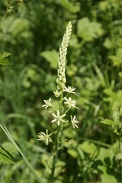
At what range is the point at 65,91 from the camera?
2629mm

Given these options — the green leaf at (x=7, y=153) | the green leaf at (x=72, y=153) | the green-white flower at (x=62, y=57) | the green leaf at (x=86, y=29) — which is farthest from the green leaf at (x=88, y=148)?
the green leaf at (x=86, y=29)

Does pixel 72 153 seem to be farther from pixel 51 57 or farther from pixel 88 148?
pixel 51 57


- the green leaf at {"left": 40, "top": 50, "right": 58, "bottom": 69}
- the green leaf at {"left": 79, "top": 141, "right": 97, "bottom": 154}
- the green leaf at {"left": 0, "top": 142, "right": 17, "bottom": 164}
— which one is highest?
the green leaf at {"left": 40, "top": 50, "right": 58, "bottom": 69}

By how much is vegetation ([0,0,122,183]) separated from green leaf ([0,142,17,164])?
17mm

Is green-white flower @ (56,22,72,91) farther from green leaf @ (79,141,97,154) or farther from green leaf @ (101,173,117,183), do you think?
green leaf @ (79,141,97,154)

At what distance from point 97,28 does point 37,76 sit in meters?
0.89

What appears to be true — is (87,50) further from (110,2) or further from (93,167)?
(93,167)

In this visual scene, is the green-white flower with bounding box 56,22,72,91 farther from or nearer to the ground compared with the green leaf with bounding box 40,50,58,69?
nearer to the ground

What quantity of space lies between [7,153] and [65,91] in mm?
885

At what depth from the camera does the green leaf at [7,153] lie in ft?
6.02

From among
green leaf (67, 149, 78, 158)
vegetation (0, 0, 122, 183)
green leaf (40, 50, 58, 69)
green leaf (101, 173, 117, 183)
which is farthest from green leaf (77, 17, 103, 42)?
green leaf (101, 173, 117, 183)

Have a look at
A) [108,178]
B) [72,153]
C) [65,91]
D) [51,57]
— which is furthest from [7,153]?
[51,57]

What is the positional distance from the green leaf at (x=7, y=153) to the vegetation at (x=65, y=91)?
0.05 ft

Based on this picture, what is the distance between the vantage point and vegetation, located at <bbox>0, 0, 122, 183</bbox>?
8.96 ft
